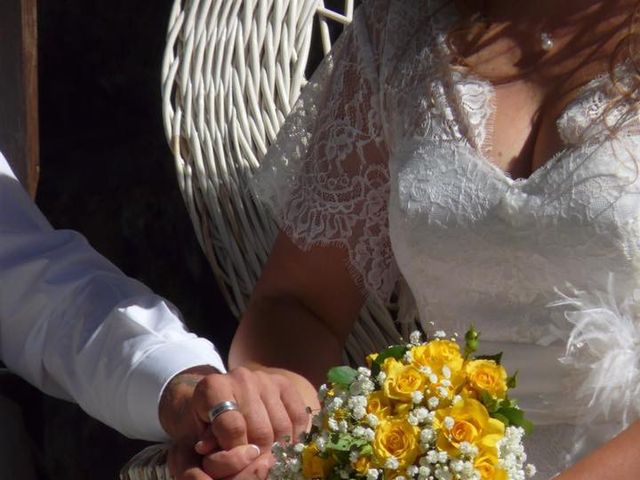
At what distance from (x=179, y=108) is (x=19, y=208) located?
39cm

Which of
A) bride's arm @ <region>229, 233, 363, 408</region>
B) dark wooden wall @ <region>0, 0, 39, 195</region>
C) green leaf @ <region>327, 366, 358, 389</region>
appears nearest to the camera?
green leaf @ <region>327, 366, 358, 389</region>

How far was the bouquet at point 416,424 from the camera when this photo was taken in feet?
4.16

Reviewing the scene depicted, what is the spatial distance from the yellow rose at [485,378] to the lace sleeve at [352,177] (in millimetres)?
600

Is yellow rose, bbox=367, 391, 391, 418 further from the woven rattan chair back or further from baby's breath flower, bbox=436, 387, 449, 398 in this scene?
the woven rattan chair back

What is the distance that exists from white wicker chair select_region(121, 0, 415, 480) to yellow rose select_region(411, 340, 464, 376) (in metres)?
0.93

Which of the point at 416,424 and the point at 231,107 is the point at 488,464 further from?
the point at 231,107

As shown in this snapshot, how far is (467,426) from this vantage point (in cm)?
127

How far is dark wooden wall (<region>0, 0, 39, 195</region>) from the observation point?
2.65 meters

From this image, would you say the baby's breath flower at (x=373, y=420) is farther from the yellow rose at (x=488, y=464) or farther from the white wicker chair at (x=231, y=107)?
the white wicker chair at (x=231, y=107)

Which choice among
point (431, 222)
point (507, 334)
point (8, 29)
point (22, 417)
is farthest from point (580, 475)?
point (8, 29)

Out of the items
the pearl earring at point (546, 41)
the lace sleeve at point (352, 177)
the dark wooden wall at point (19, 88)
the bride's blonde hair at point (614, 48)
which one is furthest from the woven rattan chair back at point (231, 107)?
the pearl earring at point (546, 41)

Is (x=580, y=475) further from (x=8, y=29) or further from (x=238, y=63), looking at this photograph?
(x=8, y=29)

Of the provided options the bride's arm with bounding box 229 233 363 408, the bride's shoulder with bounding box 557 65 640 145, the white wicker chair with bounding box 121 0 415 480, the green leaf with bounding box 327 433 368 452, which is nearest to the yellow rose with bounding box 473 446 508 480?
the green leaf with bounding box 327 433 368 452

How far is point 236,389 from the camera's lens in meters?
1.62
